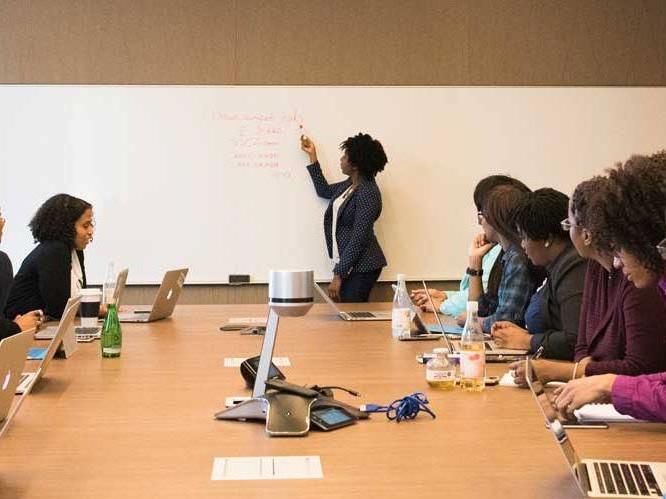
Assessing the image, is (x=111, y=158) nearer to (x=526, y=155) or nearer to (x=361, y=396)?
(x=526, y=155)

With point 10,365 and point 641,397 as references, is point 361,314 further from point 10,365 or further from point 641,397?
point 10,365

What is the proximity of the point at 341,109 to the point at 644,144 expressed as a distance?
6.32 feet

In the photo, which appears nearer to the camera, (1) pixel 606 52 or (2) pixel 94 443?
(2) pixel 94 443

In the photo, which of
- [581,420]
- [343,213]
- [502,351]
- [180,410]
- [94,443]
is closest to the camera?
Result: [94,443]

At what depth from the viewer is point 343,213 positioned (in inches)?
221

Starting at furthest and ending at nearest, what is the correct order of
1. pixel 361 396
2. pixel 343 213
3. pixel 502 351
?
pixel 343 213
pixel 502 351
pixel 361 396

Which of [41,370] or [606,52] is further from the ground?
[606,52]

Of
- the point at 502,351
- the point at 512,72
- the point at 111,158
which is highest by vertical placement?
the point at 512,72

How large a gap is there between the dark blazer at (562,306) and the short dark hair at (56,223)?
2225 millimetres

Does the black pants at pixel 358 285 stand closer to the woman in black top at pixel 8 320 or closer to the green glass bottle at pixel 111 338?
the woman in black top at pixel 8 320

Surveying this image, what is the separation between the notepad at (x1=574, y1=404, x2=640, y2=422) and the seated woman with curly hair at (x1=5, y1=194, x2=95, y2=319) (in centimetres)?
266

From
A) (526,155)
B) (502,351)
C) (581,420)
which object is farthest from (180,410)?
(526,155)

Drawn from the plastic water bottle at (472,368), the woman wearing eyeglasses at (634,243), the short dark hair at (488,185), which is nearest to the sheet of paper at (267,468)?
the woman wearing eyeglasses at (634,243)

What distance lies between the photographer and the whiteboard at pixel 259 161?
222 inches
